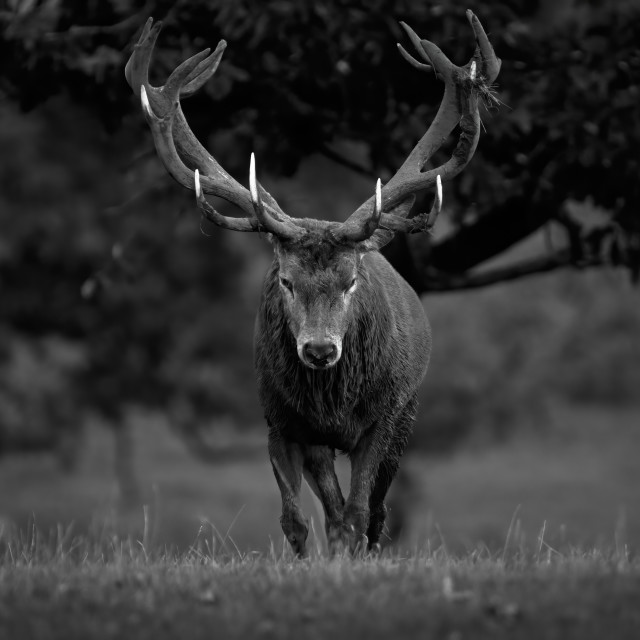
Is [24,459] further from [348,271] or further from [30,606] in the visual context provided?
[30,606]

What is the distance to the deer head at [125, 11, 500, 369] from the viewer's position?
7.59m

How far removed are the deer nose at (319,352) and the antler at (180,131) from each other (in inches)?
37.5

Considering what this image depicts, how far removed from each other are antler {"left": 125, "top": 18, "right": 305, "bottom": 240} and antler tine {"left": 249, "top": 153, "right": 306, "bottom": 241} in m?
0.19

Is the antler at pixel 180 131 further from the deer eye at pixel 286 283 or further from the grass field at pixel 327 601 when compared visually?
the grass field at pixel 327 601

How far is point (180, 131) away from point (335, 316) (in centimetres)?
190

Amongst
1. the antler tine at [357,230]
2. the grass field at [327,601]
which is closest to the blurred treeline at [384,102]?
the antler tine at [357,230]

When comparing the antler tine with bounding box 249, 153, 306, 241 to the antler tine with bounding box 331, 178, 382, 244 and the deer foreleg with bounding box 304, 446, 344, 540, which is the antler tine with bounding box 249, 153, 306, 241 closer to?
the antler tine with bounding box 331, 178, 382, 244

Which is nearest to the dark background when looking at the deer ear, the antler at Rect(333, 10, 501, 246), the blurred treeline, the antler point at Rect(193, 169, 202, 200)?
the blurred treeline

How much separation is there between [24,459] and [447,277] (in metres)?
15.0

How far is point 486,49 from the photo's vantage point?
28.4 ft

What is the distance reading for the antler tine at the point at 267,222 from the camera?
24.9ft

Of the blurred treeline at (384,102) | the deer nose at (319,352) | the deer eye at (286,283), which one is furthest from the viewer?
the blurred treeline at (384,102)

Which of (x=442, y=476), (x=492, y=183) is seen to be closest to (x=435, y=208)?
(x=492, y=183)

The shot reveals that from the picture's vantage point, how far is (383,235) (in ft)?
26.8
